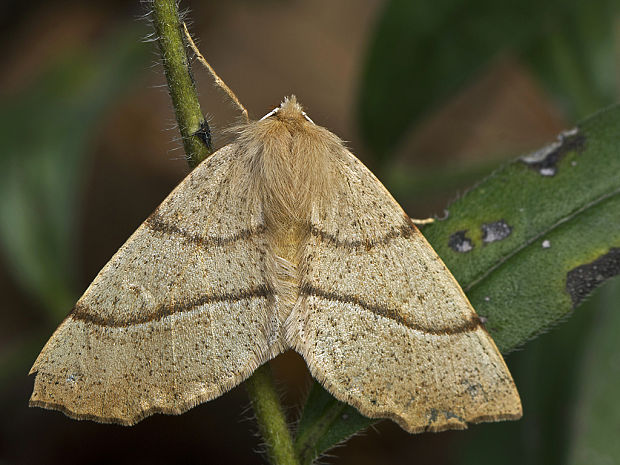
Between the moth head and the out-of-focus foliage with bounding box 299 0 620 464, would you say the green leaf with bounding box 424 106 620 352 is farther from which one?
the moth head

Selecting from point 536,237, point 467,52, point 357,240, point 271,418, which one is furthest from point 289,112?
point 467,52

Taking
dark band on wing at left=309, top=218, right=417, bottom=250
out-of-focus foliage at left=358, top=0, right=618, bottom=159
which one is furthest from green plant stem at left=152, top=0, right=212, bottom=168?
out-of-focus foliage at left=358, top=0, right=618, bottom=159

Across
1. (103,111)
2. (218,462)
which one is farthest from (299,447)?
(103,111)

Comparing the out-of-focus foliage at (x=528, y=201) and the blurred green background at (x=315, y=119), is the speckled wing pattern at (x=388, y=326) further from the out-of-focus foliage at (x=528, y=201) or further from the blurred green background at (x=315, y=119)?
the blurred green background at (x=315, y=119)

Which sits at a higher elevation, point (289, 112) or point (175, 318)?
point (289, 112)

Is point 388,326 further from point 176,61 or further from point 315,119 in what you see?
point 315,119

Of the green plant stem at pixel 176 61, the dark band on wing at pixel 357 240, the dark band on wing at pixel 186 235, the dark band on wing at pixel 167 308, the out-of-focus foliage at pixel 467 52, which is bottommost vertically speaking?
the dark band on wing at pixel 167 308

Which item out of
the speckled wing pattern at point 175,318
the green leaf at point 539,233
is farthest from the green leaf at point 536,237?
the speckled wing pattern at point 175,318
